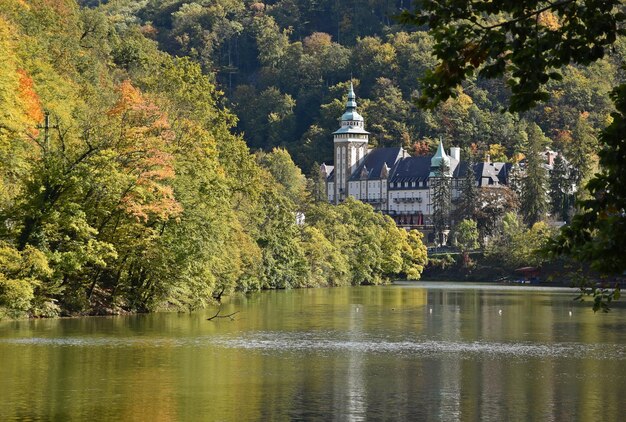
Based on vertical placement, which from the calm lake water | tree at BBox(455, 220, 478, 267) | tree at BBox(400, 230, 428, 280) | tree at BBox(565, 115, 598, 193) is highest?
tree at BBox(565, 115, 598, 193)

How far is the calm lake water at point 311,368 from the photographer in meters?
32.1

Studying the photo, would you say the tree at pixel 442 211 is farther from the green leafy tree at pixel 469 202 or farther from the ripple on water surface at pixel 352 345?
the ripple on water surface at pixel 352 345

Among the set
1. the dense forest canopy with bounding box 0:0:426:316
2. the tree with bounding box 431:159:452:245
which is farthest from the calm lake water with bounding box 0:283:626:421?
the tree with bounding box 431:159:452:245

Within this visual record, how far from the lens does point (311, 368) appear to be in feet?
137

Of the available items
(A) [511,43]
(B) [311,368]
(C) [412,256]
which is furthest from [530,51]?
(C) [412,256]

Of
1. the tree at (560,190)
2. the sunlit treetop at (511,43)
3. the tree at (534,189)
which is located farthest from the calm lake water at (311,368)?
the tree at (534,189)

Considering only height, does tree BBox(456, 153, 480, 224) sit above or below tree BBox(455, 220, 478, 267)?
above

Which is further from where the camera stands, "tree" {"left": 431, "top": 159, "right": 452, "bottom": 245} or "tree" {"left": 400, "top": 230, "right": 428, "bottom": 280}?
"tree" {"left": 431, "top": 159, "right": 452, "bottom": 245}

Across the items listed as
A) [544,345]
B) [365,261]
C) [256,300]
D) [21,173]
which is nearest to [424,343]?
[544,345]

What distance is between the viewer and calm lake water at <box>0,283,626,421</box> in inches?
1265

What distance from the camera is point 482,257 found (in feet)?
524

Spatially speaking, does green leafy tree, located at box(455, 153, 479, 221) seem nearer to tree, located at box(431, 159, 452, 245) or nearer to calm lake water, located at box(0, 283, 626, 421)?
tree, located at box(431, 159, 452, 245)

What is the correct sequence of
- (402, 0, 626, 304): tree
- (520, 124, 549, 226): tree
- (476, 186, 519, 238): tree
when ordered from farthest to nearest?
1. (476, 186, 519, 238): tree
2. (520, 124, 549, 226): tree
3. (402, 0, 626, 304): tree

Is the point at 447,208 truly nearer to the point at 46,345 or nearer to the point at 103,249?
the point at 103,249
